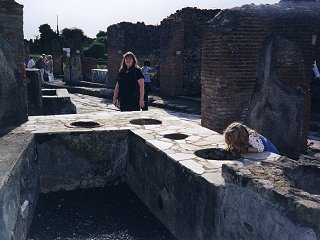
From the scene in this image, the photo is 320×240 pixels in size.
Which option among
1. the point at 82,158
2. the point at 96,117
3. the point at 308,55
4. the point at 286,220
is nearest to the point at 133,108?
Result: the point at 96,117

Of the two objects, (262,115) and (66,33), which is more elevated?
(66,33)

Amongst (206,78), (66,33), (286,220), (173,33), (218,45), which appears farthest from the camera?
(66,33)

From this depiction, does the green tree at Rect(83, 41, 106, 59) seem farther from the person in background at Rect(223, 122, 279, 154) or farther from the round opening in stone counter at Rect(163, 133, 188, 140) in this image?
the person in background at Rect(223, 122, 279, 154)

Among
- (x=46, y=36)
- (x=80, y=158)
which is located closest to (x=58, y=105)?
(x=80, y=158)

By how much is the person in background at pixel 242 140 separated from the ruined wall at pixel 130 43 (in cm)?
1225

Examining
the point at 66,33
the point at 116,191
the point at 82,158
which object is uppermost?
the point at 66,33

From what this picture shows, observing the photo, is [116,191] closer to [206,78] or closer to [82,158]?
[82,158]

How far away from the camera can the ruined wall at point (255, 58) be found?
529 cm

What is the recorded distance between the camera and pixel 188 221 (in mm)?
3438

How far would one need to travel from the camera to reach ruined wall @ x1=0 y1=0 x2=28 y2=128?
498cm

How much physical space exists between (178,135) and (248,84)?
6.36 feet

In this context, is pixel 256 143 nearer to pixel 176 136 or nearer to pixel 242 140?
pixel 242 140

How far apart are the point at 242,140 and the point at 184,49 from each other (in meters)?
9.10

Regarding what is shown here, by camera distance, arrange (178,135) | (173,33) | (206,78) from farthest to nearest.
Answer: (173,33), (206,78), (178,135)
